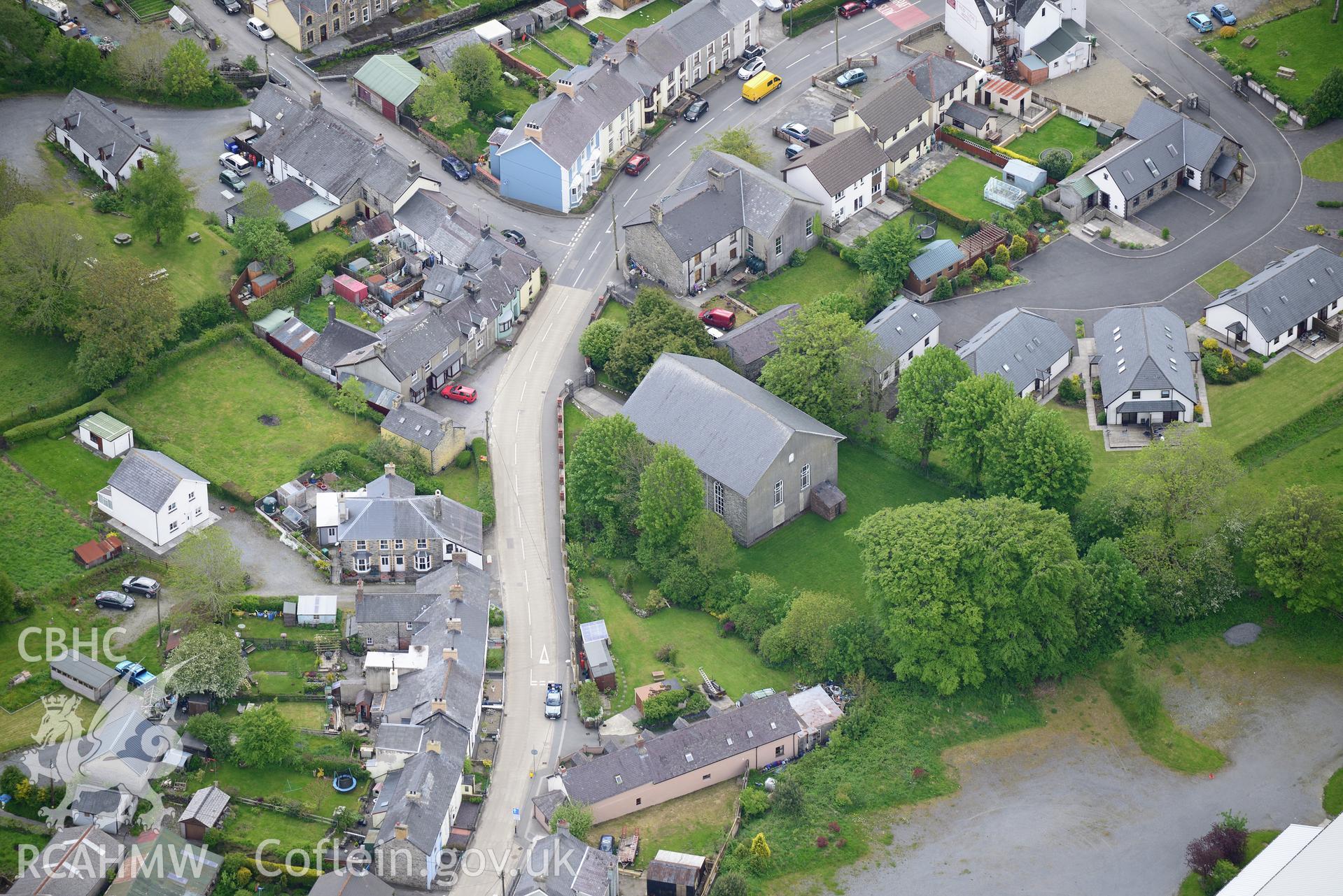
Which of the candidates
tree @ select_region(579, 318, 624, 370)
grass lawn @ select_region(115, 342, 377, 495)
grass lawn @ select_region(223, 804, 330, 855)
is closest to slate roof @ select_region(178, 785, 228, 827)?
grass lawn @ select_region(223, 804, 330, 855)

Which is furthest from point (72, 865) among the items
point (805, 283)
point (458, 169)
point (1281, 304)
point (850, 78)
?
point (850, 78)

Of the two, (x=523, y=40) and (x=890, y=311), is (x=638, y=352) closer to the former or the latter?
(x=890, y=311)

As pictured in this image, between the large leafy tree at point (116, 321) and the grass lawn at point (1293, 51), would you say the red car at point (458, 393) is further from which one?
the grass lawn at point (1293, 51)

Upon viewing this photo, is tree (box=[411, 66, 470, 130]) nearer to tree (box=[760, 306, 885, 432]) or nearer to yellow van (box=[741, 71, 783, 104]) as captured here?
yellow van (box=[741, 71, 783, 104])

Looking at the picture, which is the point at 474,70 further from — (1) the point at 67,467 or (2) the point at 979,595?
(2) the point at 979,595

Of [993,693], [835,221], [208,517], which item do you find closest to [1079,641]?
[993,693]
